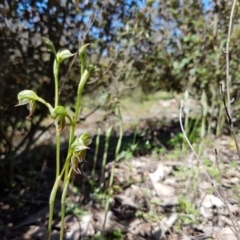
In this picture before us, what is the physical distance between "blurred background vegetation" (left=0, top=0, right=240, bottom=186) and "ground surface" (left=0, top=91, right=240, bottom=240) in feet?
1.00

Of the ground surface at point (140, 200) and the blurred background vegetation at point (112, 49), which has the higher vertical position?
the blurred background vegetation at point (112, 49)

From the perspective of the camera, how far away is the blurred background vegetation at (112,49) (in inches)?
108

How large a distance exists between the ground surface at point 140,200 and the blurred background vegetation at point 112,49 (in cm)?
31

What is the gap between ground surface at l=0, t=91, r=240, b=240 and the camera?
2096mm

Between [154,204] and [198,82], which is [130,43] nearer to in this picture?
[198,82]

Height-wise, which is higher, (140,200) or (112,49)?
(112,49)

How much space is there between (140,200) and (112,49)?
1259 millimetres

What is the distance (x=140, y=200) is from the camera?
2.46 meters

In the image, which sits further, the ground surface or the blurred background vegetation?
the blurred background vegetation

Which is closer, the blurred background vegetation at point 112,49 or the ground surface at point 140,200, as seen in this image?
the ground surface at point 140,200

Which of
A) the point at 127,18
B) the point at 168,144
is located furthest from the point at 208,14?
the point at 168,144

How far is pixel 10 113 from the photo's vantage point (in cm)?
296

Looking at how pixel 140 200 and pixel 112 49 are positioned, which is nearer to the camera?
pixel 140 200

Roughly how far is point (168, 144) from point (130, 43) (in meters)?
1.05
